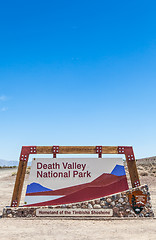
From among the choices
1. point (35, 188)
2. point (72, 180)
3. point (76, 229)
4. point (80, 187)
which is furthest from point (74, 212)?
point (35, 188)

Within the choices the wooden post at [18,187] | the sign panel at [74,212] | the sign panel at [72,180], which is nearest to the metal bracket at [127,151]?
the sign panel at [72,180]

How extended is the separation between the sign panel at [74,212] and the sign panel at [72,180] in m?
0.28

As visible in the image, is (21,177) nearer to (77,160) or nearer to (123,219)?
(77,160)

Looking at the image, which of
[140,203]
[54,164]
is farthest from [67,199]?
[140,203]

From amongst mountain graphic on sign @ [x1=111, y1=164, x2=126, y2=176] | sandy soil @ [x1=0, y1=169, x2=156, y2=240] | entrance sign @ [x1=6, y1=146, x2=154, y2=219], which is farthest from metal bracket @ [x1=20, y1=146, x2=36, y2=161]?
→ mountain graphic on sign @ [x1=111, y1=164, x2=126, y2=176]

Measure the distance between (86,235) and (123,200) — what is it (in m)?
2.45

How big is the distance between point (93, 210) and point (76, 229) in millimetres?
1497

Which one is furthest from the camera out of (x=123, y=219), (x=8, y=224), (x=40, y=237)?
(x=123, y=219)

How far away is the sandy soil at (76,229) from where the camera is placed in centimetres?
689

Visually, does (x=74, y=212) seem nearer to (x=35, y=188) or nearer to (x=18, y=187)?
(x=35, y=188)

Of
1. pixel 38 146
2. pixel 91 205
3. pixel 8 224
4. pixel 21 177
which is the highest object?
pixel 38 146

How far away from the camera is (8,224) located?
8172 millimetres

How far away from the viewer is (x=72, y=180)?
9.46m

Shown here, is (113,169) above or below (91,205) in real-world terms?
above
